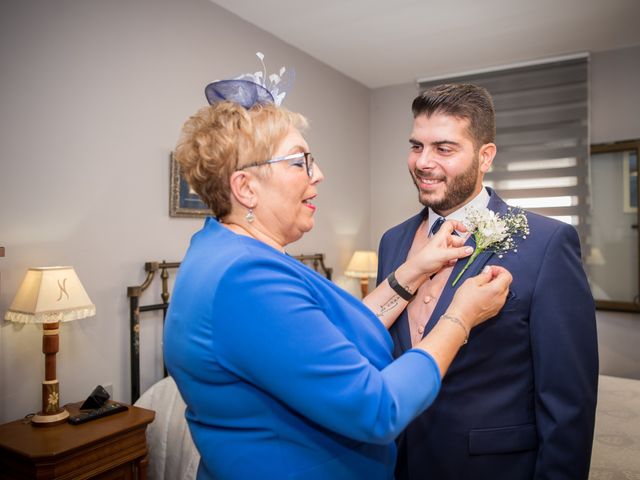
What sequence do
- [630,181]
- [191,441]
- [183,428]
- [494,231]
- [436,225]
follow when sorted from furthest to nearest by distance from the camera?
[630,181]
[183,428]
[191,441]
[436,225]
[494,231]

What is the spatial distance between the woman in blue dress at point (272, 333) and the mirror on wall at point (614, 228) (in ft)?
11.9

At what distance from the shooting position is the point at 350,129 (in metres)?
5.06

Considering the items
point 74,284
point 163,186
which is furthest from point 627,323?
point 74,284

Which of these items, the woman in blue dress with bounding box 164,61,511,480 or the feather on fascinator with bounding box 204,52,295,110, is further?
the feather on fascinator with bounding box 204,52,295,110

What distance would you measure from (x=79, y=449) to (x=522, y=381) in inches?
66.8

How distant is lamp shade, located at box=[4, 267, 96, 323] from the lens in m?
2.11

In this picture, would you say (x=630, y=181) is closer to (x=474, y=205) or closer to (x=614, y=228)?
(x=614, y=228)

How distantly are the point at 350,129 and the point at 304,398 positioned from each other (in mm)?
4454

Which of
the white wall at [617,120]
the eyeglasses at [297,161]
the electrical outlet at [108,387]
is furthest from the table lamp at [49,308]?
the white wall at [617,120]

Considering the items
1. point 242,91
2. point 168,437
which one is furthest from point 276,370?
point 168,437

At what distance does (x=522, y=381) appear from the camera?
1313 mm

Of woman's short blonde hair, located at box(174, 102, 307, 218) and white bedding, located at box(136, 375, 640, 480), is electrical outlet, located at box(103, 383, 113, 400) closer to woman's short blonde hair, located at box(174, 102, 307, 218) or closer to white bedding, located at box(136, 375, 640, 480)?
white bedding, located at box(136, 375, 640, 480)

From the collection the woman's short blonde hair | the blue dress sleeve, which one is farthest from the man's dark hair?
the blue dress sleeve

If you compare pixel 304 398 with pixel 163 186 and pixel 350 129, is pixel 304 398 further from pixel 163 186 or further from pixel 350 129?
pixel 350 129
